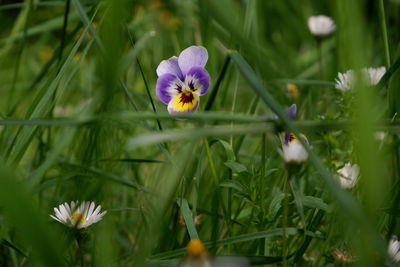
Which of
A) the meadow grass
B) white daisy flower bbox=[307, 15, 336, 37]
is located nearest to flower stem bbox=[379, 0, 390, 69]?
the meadow grass

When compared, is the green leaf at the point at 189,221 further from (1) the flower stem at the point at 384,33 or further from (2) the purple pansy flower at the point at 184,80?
(1) the flower stem at the point at 384,33

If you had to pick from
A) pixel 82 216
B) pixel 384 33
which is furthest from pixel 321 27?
pixel 82 216

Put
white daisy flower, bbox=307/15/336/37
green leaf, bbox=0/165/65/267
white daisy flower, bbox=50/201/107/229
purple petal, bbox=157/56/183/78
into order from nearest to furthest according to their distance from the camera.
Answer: green leaf, bbox=0/165/65/267 → white daisy flower, bbox=50/201/107/229 → purple petal, bbox=157/56/183/78 → white daisy flower, bbox=307/15/336/37

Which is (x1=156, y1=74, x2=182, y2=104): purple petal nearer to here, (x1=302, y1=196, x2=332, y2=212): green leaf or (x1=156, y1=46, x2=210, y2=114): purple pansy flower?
(x1=156, y1=46, x2=210, y2=114): purple pansy flower

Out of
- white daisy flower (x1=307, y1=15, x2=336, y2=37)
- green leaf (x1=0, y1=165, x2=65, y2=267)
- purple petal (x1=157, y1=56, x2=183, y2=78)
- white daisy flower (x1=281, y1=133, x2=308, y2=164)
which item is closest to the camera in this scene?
green leaf (x1=0, y1=165, x2=65, y2=267)

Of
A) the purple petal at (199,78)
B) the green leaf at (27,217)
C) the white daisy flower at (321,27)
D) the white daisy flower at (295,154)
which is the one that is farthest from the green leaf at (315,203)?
the white daisy flower at (321,27)

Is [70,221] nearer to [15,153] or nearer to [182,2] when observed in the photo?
[15,153]

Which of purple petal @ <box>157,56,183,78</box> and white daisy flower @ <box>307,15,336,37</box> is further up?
white daisy flower @ <box>307,15,336,37</box>

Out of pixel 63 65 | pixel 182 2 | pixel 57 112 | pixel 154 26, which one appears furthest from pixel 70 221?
pixel 154 26
